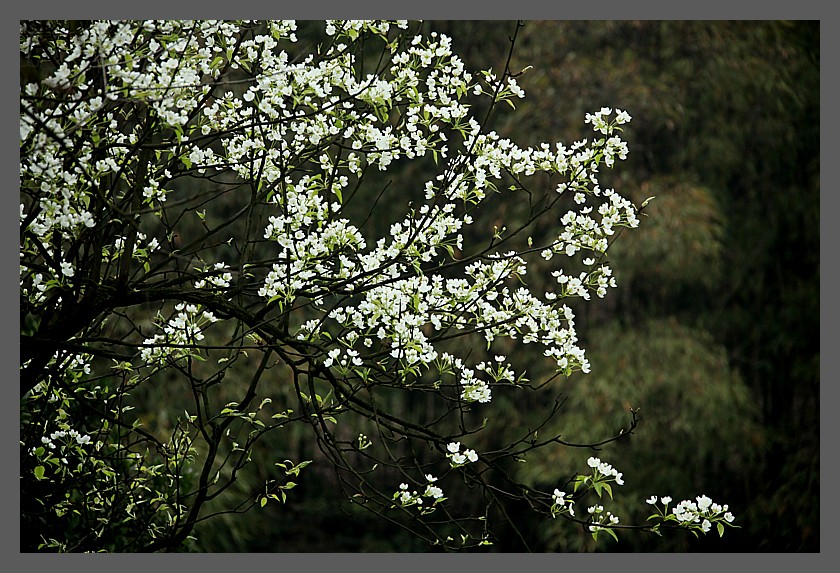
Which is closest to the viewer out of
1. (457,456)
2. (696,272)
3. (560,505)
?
(457,456)

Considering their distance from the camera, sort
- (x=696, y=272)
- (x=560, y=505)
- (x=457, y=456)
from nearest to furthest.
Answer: (x=457, y=456) → (x=560, y=505) → (x=696, y=272)

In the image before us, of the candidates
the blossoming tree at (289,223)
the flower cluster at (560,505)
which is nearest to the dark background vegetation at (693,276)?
the blossoming tree at (289,223)

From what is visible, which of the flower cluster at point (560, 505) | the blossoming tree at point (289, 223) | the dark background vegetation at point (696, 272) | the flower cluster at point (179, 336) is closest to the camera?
the blossoming tree at point (289, 223)

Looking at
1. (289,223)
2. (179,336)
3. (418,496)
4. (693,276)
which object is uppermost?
(693,276)

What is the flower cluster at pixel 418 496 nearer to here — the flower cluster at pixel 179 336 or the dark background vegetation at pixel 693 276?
the flower cluster at pixel 179 336

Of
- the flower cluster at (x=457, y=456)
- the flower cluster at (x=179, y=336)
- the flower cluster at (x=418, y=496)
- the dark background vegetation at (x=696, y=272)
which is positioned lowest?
the flower cluster at (x=418, y=496)

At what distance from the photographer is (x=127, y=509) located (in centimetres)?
220

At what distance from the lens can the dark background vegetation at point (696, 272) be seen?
4.78m

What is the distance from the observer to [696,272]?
495 cm

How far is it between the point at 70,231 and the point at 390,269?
635 millimetres

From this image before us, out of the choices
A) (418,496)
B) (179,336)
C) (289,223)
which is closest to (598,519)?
(418,496)

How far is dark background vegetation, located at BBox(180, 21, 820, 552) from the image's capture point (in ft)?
15.7

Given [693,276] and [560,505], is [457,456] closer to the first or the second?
[560,505]

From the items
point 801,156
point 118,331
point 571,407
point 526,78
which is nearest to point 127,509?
point 118,331
